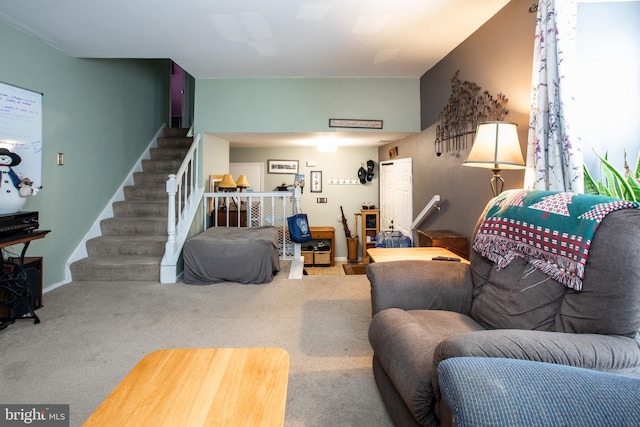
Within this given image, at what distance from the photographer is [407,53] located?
359 cm

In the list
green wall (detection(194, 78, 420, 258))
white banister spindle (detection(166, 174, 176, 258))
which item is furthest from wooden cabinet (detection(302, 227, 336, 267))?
white banister spindle (detection(166, 174, 176, 258))

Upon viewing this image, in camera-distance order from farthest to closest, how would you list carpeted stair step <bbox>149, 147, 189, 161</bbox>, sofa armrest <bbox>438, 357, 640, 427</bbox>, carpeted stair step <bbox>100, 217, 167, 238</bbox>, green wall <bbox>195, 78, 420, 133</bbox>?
carpeted stair step <bbox>149, 147, 189, 161</bbox> < green wall <bbox>195, 78, 420, 133</bbox> < carpeted stair step <bbox>100, 217, 167, 238</bbox> < sofa armrest <bbox>438, 357, 640, 427</bbox>

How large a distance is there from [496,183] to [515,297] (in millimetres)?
1120

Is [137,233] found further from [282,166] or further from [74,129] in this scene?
[282,166]

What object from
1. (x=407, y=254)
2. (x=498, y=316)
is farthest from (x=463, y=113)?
(x=498, y=316)

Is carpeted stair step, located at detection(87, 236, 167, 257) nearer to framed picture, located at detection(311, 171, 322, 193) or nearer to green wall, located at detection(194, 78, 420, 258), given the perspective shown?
green wall, located at detection(194, 78, 420, 258)

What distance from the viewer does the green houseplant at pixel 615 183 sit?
1.66 meters

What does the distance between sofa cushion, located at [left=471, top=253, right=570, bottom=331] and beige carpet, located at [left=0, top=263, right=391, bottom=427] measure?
0.71 meters

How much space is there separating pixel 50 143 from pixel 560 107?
4310 mm

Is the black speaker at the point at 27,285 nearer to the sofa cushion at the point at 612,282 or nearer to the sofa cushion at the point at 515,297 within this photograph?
the sofa cushion at the point at 515,297

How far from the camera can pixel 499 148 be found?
2.10 meters

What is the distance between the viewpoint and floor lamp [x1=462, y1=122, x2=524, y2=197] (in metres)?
2.09

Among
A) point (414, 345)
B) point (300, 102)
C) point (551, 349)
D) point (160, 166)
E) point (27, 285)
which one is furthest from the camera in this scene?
point (160, 166)

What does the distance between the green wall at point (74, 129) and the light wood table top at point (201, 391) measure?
2.91 meters
